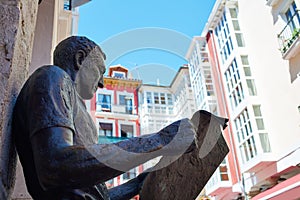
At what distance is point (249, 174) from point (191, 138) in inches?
481

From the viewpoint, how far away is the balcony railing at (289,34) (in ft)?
31.2

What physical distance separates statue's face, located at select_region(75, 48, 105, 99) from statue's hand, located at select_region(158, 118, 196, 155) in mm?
401

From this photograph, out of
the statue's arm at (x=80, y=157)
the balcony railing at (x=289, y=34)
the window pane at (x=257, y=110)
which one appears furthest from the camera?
the window pane at (x=257, y=110)

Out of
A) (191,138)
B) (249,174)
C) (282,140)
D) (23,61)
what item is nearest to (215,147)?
(191,138)

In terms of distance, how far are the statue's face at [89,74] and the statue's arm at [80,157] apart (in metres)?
0.33

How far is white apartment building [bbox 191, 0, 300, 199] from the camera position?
987 centimetres

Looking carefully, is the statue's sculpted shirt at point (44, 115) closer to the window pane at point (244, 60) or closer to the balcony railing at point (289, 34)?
the balcony railing at point (289, 34)

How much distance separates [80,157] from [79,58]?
449mm

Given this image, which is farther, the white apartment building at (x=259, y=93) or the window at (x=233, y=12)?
the window at (x=233, y=12)

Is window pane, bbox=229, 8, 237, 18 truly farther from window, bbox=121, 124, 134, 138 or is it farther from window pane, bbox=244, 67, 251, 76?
window, bbox=121, 124, 134, 138

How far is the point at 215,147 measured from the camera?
0.97 meters

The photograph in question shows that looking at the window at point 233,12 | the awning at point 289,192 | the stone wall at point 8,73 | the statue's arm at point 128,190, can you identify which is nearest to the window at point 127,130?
the window at point 233,12

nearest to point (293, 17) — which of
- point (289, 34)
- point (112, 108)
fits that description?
point (289, 34)

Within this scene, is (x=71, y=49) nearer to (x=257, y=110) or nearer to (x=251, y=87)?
(x=257, y=110)
